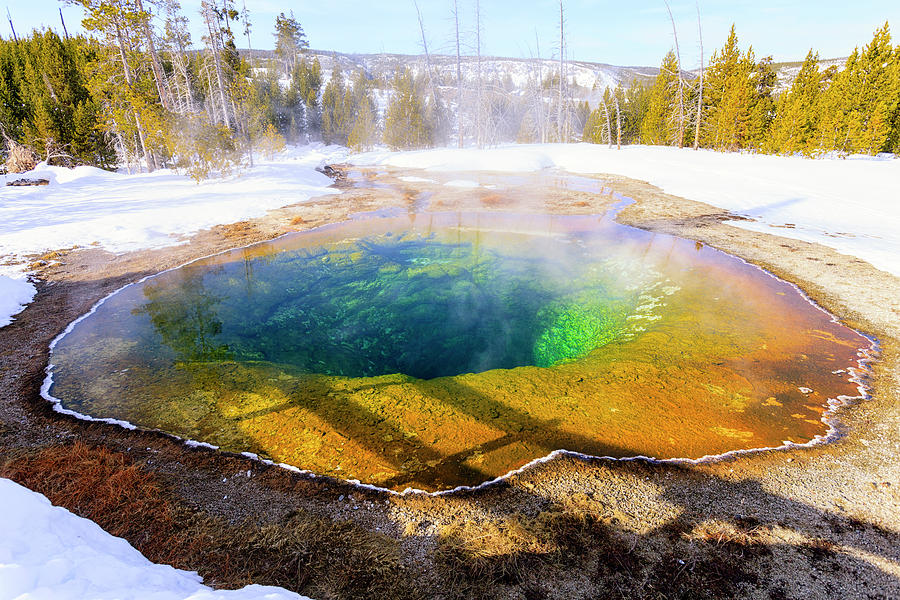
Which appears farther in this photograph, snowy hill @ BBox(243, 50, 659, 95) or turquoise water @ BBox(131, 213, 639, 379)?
snowy hill @ BBox(243, 50, 659, 95)

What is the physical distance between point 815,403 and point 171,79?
38.3 metres

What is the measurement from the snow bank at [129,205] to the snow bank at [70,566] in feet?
36.3

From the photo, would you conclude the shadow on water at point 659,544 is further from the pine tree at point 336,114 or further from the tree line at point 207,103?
the pine tree at point 336,114

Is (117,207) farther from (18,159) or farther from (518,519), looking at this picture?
(518,519)

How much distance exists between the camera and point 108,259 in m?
Answer: 10.1

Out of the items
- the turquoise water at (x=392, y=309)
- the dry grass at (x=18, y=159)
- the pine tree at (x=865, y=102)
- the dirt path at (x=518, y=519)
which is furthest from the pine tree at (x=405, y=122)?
the dirt path at (x=518, y=519)

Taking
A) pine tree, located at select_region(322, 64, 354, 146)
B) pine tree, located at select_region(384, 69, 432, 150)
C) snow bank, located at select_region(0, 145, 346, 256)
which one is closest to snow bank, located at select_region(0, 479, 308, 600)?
snow bank, located at select_region(0, 145, 346, 256)

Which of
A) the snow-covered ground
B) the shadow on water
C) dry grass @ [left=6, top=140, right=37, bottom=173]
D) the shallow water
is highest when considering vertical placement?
dry grass @ [left=6, top=140, right=37, bottom=173]

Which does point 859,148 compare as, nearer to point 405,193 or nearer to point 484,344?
A: point 405,193

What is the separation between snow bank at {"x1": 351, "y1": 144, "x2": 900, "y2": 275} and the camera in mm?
11539

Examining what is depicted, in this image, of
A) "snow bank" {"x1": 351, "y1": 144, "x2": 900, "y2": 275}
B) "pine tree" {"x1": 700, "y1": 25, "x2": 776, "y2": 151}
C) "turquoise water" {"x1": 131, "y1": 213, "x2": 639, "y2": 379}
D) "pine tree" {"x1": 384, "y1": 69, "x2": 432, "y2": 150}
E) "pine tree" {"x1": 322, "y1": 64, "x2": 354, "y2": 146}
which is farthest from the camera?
"pine tree" {"x1": 322, "y1": 64, "x2": 354, "y2": 146}

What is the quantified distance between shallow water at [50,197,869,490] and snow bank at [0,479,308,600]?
1806mm

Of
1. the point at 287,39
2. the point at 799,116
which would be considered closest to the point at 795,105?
the point at 799,116

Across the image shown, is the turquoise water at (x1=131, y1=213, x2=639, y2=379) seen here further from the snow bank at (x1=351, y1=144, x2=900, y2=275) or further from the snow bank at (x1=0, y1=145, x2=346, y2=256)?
the snow bank at (x1=351, y1=144, x2=900, y2=275)
